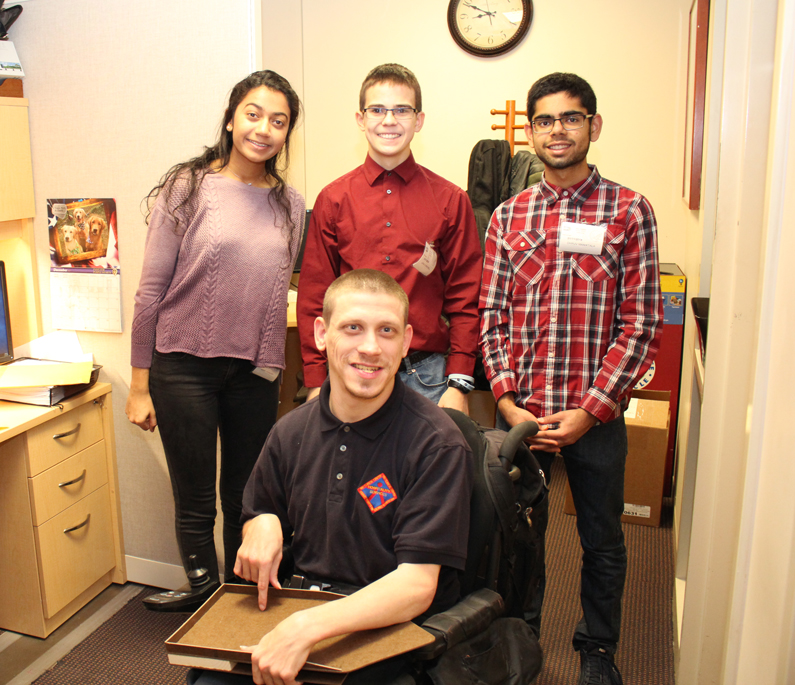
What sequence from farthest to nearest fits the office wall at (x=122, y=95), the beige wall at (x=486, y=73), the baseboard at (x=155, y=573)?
the beige wall at (x=486, y=73), the baseboard at (x=155, y=573), the office wall at (x=122, y=95)

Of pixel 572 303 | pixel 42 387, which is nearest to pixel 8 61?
pixel 42 387

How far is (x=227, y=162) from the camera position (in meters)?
1.91

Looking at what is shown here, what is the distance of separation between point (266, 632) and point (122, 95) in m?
1.75

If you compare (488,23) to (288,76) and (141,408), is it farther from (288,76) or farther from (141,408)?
(141,408)

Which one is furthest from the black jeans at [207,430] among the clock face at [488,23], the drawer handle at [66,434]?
the clock face at [488,23]

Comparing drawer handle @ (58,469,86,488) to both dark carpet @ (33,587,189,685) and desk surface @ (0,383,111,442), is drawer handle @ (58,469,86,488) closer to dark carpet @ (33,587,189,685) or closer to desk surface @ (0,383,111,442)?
desk surface @ (0,383,111,442)

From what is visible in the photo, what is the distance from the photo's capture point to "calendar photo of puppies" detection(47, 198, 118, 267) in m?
2.25

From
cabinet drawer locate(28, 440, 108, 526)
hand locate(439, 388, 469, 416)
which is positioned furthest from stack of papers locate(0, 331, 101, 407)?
hand locate(439, 388, 469, 416)

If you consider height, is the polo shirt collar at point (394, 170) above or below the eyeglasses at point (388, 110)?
below

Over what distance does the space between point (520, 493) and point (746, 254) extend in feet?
2.04

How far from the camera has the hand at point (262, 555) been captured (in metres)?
1.24

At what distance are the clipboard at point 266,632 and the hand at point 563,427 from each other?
69 cm

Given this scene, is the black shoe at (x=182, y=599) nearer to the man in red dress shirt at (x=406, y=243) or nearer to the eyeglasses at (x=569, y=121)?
the man in red dress shirt at (x=406, y=243)

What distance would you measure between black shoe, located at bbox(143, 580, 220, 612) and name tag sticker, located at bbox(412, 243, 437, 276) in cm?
116
